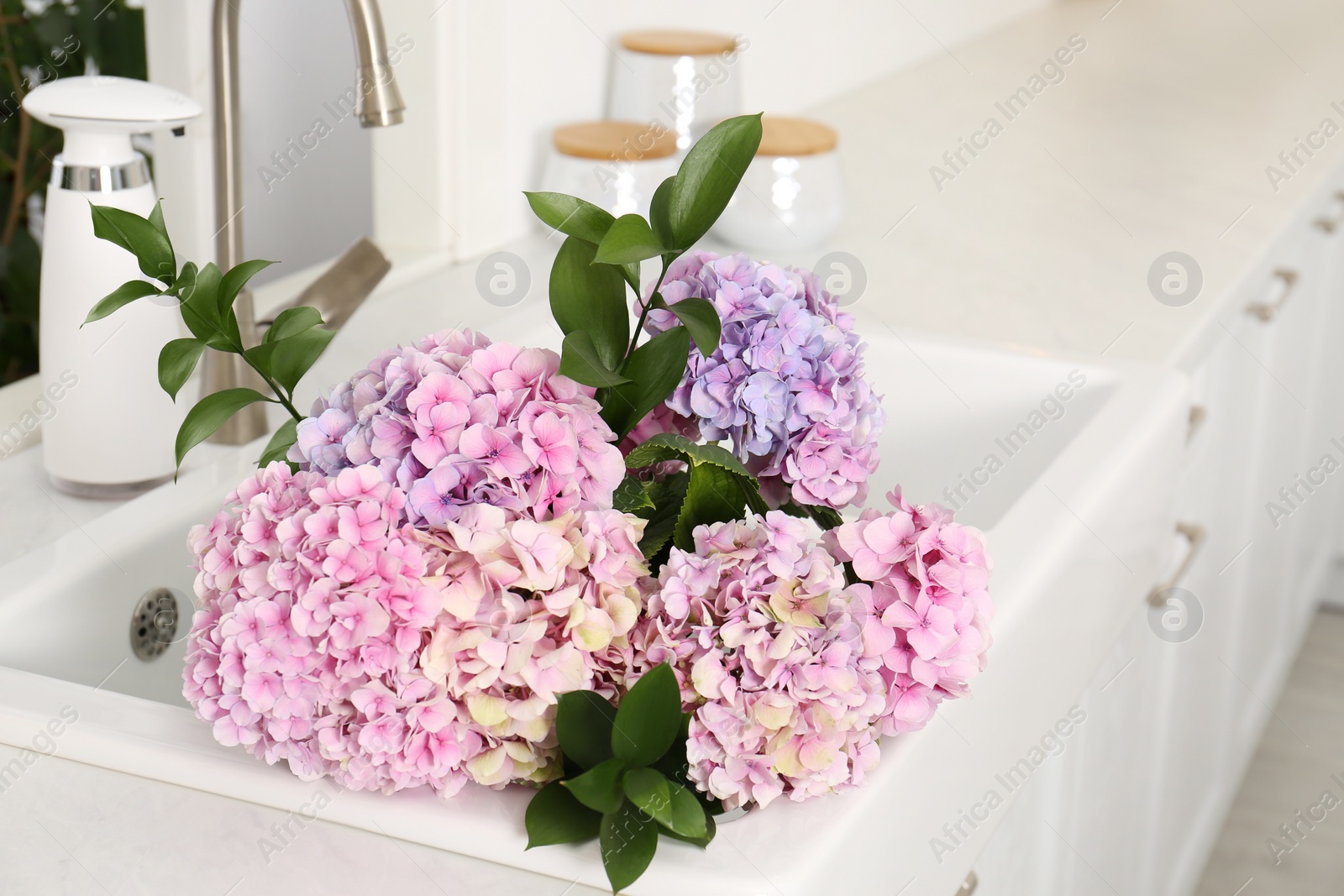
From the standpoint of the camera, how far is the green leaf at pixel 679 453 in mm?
539

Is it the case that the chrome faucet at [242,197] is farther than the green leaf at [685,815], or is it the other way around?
the chrome faucet at [242,197]

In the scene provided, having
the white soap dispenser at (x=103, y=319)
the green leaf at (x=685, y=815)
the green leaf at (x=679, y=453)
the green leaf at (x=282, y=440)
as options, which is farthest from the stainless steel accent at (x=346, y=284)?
the green leaf at (x=685, y=815)

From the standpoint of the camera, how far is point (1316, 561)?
2.47m

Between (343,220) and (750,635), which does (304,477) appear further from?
(343,220)

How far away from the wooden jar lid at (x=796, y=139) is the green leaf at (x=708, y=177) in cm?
100

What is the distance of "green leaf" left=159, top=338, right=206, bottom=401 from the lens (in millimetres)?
572

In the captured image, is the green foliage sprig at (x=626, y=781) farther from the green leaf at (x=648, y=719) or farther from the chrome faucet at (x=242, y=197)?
the chrome faucet at (x=242, y=197)

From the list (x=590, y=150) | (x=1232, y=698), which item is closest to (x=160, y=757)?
(x=590, y=150)

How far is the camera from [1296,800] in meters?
2.18

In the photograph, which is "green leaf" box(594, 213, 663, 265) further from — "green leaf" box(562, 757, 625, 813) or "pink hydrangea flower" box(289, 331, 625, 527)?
"green leaf" box(562, 757, 625, 813)

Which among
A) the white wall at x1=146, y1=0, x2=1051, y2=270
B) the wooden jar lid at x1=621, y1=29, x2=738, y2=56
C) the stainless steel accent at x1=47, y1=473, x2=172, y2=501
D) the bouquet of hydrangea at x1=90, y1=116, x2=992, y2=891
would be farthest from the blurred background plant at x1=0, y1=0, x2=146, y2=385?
the bouquet of hydrangea at x1=90, y1=116, x2=992, y2=891

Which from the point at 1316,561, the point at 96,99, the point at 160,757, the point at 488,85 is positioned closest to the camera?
the point at 160,757

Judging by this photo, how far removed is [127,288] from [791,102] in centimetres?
170

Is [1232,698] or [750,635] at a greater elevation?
[750,635]
